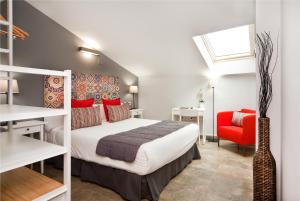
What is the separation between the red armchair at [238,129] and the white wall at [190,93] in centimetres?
42

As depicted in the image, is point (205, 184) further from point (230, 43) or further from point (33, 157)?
point (230, 43)

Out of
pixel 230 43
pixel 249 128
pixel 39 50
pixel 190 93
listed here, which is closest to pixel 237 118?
pixel 249 128

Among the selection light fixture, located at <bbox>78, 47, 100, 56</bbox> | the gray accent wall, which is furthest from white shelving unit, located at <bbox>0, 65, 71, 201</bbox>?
light fixture, located at <bbox>78, 47, 100, 56</bbox>

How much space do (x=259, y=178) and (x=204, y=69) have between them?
10.2 ft

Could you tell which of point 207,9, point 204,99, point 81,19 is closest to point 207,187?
point 207,9

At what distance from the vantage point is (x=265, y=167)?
158 cm

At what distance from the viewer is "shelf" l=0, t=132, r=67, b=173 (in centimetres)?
90

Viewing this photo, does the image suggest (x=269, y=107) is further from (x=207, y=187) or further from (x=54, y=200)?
(x=54, y=200)

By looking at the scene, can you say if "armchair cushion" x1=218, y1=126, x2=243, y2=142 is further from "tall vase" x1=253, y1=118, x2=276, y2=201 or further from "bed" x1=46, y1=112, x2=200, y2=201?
"tall vase" x1=253, y1=118, x2=276, y2=201

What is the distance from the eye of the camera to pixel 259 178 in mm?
1608

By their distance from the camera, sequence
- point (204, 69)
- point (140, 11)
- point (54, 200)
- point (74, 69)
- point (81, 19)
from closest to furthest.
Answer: point (54, 200) → point (140, 11) → point (81, 19) → point (74, 69) → point (204, 69)

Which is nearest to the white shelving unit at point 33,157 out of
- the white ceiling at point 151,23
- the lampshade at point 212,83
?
the white ceiling at point 151,23

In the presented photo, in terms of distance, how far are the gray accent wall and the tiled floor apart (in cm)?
133

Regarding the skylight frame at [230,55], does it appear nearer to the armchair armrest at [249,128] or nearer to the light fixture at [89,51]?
the armchair armrest at [249,128]
